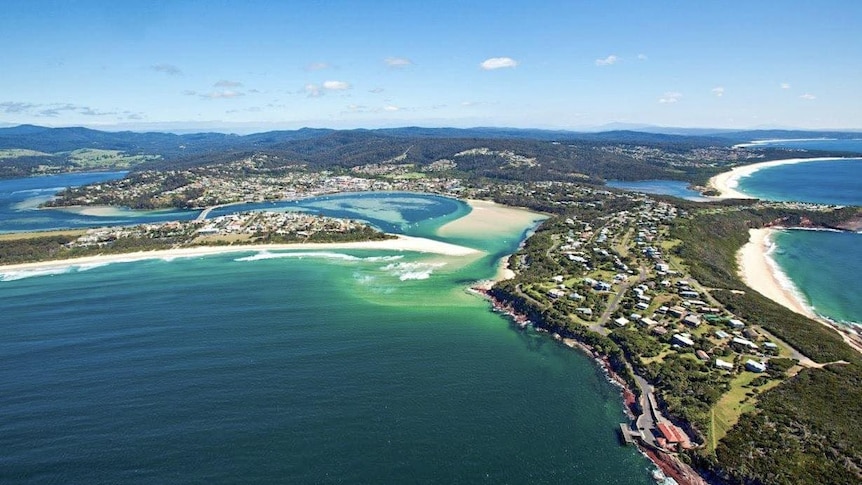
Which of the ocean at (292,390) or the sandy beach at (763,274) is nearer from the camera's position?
the ocean at (292,390)

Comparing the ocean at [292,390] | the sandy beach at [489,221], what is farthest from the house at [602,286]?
the sandy beach at [489,221]

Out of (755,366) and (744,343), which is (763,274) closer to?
(744,343)

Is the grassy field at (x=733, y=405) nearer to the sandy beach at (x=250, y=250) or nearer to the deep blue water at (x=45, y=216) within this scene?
the sandy beach at (x=250, y=250)

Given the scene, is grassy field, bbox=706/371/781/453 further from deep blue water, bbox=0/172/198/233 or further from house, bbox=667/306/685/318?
deep blue water, bbox=0/172/198/233

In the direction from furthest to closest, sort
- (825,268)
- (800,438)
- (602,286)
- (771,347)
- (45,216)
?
(45,216) < (825,268) < (602,286) < (771,347) < (800,438)

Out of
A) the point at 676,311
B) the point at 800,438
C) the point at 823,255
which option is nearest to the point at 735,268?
the point at 823,255

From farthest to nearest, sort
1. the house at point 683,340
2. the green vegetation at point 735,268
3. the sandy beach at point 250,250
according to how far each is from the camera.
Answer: the sandy beach at point 250,250
the house at point 683,340
the green vegetation at point 735,268

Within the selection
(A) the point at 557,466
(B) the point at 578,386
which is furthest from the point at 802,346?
(A) the point at 557,466

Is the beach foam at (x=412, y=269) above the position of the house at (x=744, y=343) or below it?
below
